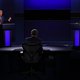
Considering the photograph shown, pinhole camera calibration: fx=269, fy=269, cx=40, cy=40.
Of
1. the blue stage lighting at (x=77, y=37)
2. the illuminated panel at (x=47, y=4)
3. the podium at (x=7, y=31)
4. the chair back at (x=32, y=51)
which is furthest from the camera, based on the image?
the illuminated panel at (x=47, y=4)

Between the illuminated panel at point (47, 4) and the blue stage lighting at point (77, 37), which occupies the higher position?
the illuminated panel at point (47, 4)

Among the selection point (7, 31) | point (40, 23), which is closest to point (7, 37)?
point (7, 31)

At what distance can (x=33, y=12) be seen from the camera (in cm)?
1280

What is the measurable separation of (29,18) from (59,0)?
5.38 ft

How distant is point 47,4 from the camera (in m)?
12.6

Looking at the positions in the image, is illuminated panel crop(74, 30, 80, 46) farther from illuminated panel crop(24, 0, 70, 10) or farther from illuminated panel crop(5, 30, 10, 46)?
illuminated panel crop(24, 0, 70, 10)

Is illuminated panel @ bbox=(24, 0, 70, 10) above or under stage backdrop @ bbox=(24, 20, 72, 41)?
above

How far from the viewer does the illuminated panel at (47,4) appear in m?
12.5

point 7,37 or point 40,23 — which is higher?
point 40,23

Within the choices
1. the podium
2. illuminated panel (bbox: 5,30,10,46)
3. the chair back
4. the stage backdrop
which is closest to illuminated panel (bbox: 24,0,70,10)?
the stage backdrop

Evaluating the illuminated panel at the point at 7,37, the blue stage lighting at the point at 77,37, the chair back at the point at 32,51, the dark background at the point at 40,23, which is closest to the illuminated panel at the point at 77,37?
the blue stage lighting at the point at 77,37

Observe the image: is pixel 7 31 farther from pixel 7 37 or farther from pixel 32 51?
pixel 32 51

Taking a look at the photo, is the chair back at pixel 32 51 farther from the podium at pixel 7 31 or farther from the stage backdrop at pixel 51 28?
the stage backdrop at pixel 51 28

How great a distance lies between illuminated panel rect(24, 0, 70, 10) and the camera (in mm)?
12531
